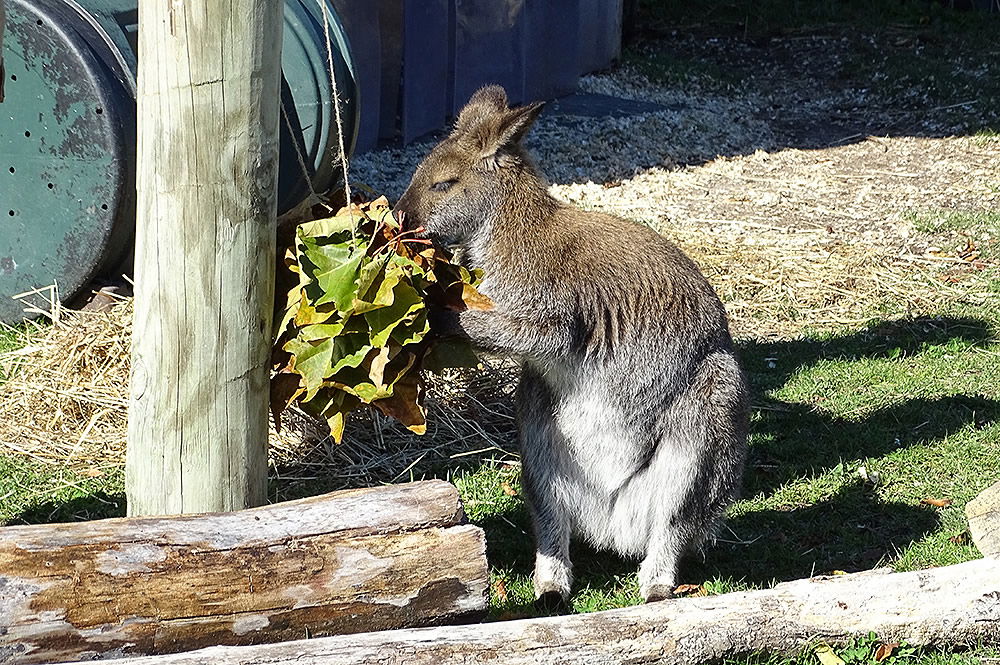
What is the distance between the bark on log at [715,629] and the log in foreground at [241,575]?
232mm

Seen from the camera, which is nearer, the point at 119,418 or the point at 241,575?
the point at 241,575

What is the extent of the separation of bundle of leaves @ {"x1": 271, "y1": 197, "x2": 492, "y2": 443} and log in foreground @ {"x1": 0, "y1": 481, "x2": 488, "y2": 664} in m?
0.31

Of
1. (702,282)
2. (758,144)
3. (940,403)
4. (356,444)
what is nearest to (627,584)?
(702,282)

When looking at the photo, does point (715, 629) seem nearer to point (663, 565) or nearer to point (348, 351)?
point (663, 565)

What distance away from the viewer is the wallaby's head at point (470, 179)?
4219 mm

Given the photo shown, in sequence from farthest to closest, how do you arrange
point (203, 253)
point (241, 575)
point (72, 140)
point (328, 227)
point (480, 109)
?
point (72, 140) → point (480, 109) → point (328, 227) → point (203, 253) → point (241, 575)

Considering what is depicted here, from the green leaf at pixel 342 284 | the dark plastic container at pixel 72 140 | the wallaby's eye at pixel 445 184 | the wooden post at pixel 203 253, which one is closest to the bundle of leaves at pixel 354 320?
the green leaf at pixel 342 284

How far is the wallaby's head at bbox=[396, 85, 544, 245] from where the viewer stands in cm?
422

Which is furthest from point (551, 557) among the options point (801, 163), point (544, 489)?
point (801, 163)

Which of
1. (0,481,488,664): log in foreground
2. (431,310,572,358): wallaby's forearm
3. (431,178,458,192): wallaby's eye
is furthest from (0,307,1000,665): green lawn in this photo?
(431,178,458,192): wallaby's eye

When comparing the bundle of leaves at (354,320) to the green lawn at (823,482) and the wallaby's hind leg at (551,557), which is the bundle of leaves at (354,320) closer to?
A: the wallaby's hind leg at (551,557)

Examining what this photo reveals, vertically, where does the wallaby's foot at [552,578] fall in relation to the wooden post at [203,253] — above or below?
below

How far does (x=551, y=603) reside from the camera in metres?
4.24

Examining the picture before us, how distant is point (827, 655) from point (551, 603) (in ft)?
3.48
